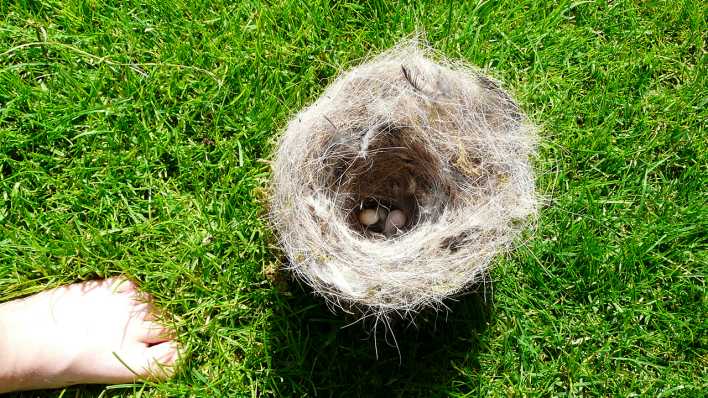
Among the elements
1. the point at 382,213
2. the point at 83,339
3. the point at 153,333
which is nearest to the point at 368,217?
the point at 382,213

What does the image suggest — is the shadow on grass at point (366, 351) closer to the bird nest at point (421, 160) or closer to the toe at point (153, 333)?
the bird nest at point (421, 160)

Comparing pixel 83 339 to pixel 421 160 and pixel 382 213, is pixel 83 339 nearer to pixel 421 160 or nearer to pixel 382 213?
pixel 382 213

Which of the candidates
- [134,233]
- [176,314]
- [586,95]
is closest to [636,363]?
[586,95]

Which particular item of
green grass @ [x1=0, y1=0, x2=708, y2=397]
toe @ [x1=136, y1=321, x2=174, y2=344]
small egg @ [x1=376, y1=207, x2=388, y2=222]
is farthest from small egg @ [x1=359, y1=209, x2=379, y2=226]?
toe @ [x1=136, y1=321, x2=174, y2=344]

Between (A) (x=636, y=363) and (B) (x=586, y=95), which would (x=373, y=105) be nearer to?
(B) (x=586, y=95)

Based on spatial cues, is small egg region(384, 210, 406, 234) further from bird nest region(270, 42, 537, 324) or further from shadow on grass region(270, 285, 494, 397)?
shadow on grass region(270, 285, 494, 397)

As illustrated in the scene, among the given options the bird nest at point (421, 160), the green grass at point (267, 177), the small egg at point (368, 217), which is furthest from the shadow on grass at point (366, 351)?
the small egg at point (368, 217)
